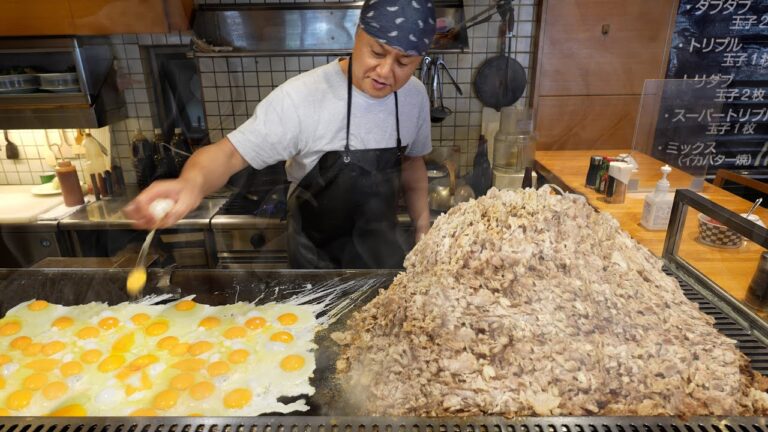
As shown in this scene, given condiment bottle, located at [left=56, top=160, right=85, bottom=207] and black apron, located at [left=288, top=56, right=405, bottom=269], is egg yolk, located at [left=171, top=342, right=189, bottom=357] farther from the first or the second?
condiment bottle, located at [left=56, top=160, right=85, bottom=207]

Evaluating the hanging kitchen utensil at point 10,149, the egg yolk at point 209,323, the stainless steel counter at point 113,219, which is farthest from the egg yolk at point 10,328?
the hanging kitchen utensil at point 10,149

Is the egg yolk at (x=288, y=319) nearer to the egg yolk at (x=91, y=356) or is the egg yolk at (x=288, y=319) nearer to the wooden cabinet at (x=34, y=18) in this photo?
the egg yolk at (x=91, y=356)

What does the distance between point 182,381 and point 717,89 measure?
3.00 m

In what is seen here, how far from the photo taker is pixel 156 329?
1.64 meters

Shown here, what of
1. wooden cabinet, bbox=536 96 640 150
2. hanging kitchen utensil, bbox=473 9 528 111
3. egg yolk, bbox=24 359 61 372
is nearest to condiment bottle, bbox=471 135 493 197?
hanging kitchen utensil, bbox=473 9 528 111

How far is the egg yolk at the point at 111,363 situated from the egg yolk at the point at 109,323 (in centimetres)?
16

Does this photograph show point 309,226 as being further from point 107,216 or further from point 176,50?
point 176,50

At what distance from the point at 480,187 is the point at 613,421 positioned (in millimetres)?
2418

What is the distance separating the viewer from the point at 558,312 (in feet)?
3.94

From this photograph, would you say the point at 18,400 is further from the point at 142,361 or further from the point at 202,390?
the point at 202,390

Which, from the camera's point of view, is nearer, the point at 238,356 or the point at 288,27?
the point at 238,356

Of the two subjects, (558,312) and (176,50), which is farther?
(176,50)

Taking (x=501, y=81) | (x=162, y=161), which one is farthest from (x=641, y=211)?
(x=162, y=161)

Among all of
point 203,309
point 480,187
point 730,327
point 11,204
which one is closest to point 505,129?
point 480,187
